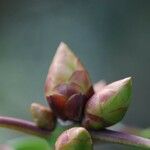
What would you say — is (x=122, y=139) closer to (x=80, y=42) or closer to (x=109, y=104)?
(x=109, y=104)

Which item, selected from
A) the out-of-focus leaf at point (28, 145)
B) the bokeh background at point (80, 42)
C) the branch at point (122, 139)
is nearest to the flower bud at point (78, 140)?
the branch at point (122, 139)

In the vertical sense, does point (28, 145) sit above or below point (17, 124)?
below

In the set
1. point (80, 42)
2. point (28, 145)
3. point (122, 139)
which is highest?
point (122, 139)

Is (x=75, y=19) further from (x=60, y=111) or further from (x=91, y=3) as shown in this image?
(x=60, y=111)

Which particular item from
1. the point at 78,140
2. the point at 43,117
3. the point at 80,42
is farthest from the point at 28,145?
the point at 80,42

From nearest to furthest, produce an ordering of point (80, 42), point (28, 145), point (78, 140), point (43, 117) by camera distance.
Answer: point (78, 140) → point (43, 117) → point (28, 145) → point (80, 42)

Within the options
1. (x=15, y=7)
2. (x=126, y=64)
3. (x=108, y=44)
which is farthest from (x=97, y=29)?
(x=15, y=7)
